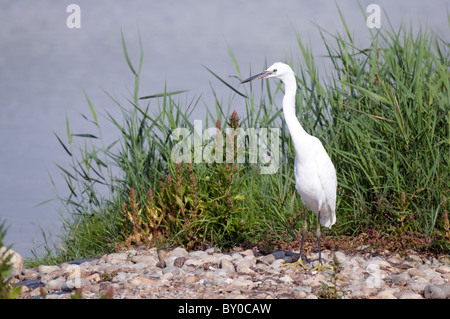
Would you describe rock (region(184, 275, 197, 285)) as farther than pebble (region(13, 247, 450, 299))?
Yes

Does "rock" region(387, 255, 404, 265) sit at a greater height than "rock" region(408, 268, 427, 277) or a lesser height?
lesser

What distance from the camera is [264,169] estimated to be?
5.25 metres

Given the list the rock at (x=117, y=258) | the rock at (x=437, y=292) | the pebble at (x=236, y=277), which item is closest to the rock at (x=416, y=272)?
the pebble at (x=236, y=277)

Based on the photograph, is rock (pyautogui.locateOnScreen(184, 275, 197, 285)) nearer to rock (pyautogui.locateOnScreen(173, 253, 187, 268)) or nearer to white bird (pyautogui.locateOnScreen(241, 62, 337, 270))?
rock (pyautogui.locateOnScreen(173, 253, 187, 268))

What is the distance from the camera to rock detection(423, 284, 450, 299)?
3.41m

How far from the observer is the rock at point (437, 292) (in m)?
3.41

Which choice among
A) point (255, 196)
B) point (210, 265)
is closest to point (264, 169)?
point (255, 196)

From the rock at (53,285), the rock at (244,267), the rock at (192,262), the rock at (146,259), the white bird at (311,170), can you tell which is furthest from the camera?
the rock at (146,259)

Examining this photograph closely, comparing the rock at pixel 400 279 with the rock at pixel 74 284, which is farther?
the rock at pixel 400 279

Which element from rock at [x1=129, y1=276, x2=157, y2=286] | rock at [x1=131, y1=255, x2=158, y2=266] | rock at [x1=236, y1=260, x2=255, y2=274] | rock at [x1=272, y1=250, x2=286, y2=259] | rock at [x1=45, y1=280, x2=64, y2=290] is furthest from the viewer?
rock at [x1=272, y1=250, x2=286, y2=259]

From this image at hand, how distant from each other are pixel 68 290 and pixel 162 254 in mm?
1006

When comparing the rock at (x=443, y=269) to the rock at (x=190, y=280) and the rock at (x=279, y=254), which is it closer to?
the rock at (x=279, y=254)

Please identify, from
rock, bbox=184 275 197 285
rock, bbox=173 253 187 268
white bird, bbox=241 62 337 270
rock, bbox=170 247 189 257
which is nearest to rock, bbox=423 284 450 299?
white bird, bbox=241 62 337 270

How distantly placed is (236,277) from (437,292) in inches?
58.4
